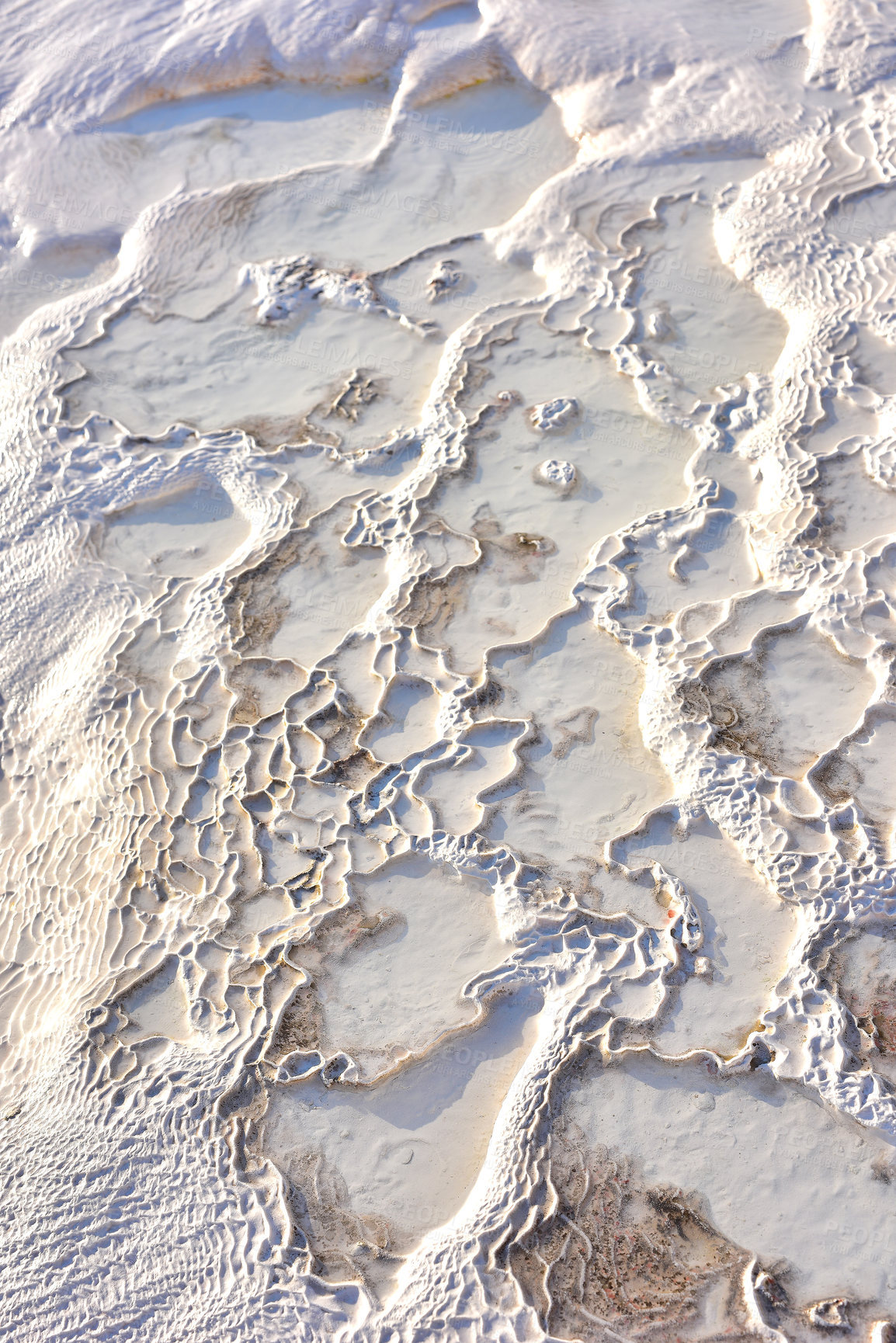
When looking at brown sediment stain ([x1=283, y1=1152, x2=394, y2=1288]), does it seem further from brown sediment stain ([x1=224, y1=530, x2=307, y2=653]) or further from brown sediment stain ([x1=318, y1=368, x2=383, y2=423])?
brown sediment stain ([x1=318, y1=368, x2=383, y2=423])

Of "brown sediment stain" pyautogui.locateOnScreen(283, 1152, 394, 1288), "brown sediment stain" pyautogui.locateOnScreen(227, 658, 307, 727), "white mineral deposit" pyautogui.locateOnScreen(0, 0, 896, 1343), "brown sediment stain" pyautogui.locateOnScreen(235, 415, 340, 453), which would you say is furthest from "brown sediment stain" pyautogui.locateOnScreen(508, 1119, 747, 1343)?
"brown sediment stain" pyautogui.locateOnScreen(235, 415, 340, 453)

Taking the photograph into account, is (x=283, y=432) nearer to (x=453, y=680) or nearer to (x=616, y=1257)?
(x=453, y=680)

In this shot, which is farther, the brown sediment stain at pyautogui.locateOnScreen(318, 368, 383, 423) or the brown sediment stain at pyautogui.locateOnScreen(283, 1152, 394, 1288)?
the brown sediment stain at pyautogui.locateOnScreen(318, 368, 383, 423)

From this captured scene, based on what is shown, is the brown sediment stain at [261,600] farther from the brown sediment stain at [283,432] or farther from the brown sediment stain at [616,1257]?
the brown sediment stain at [616,1257]

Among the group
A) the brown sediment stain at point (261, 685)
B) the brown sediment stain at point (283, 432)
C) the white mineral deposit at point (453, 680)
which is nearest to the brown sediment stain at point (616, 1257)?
the white mineral deposit at point (453, 680)

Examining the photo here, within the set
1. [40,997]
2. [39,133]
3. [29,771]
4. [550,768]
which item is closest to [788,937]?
[550,768]

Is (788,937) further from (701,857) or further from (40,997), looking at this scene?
(40,997)

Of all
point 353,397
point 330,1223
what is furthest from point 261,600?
point 330,1223
